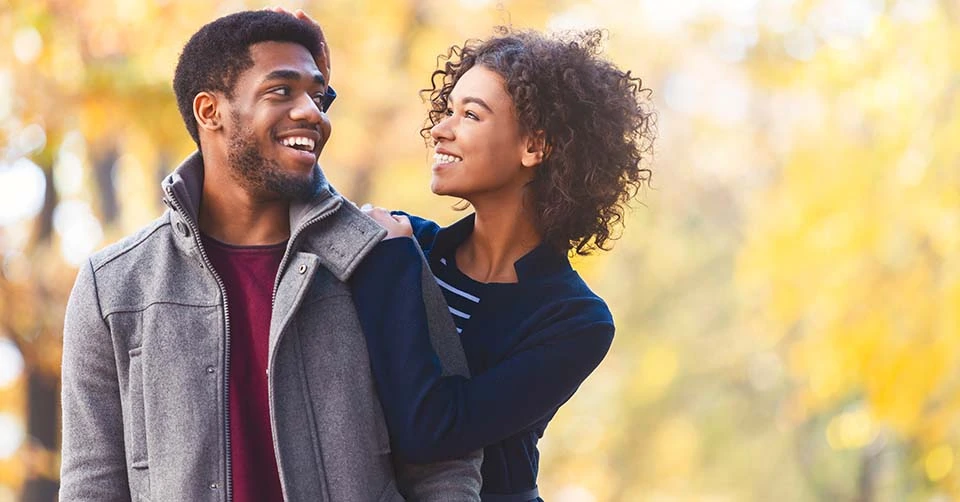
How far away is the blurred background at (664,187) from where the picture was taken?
7.56 meters

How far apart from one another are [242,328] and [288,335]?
0.13 meters

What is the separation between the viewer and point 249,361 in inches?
123

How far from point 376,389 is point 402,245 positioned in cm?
34

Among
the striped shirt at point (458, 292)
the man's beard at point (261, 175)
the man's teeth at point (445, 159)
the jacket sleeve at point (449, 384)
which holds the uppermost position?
the man's teeth at point (445, 159)

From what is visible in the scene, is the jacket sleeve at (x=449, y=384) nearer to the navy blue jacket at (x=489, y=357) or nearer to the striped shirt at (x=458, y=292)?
the navy blue jacket at (x=489, y=357)

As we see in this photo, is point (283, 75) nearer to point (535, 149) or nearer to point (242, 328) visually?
point (242, 328)

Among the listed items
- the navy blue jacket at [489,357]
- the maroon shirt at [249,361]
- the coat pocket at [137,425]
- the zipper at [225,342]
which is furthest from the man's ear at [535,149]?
the coat pocket at [137,425]

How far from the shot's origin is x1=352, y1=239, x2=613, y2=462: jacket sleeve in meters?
3.03

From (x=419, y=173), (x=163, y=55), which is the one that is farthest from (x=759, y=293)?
(x=163, y=55)

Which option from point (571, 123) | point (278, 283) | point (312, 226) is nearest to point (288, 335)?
point (278, 283)

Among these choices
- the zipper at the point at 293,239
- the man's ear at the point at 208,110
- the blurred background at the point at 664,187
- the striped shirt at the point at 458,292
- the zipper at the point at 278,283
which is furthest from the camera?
the blurred background at the point at 664,187

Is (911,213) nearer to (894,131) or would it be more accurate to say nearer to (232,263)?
(894,131)

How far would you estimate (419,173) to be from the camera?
1066 centimetres

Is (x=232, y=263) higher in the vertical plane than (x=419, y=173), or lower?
lower
